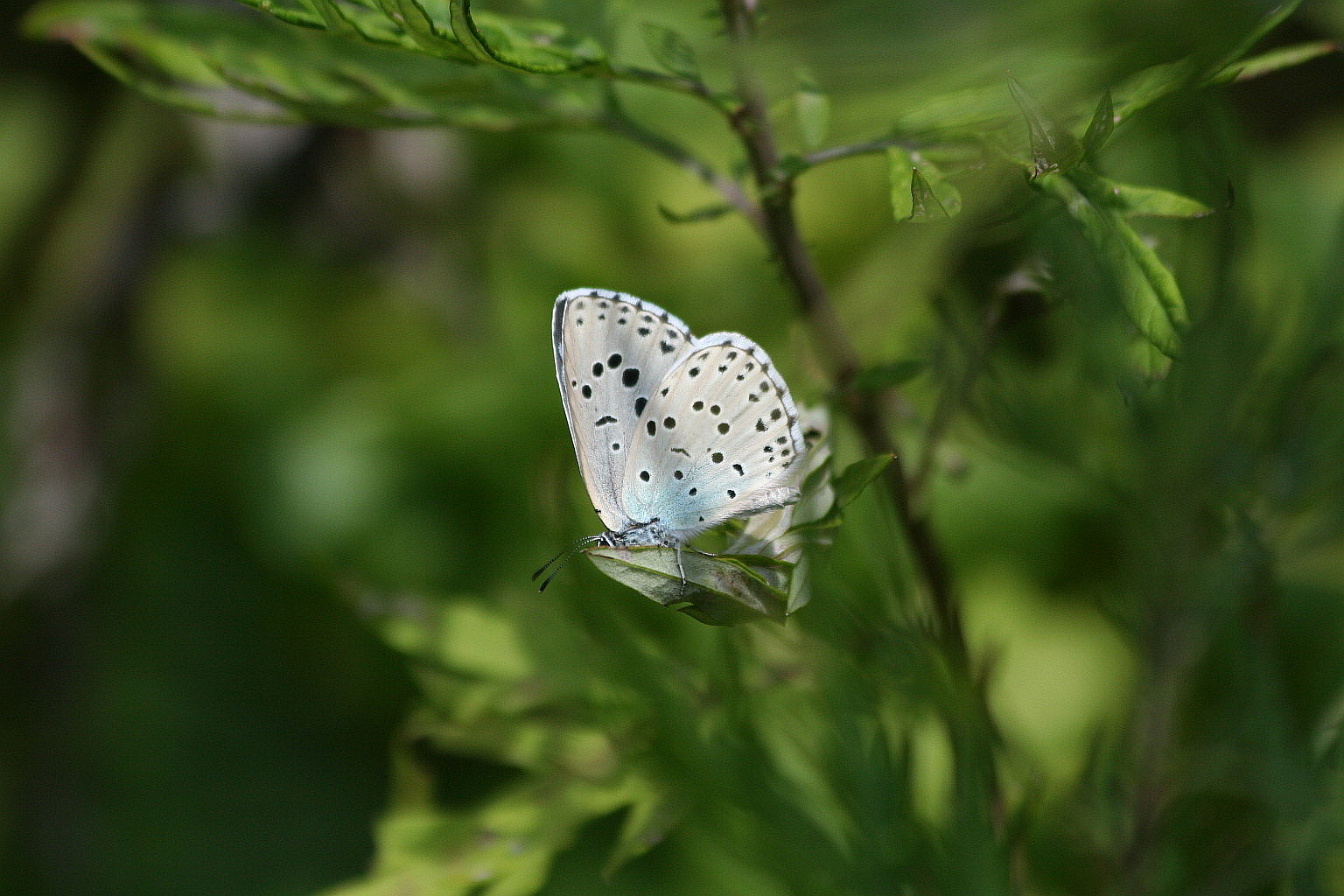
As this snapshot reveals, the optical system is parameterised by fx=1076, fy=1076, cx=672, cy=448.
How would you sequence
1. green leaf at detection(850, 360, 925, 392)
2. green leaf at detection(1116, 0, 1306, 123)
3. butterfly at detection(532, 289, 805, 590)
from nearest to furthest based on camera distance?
green leaf at detection(1116, 0, 1306, 123) → green leaf at detection(850, 360, 925, 392) → butterfly at detection(532, 289, 805, 590)

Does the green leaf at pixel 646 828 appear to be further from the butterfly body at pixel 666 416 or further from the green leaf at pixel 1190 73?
the green leaf at pixel 1190 73

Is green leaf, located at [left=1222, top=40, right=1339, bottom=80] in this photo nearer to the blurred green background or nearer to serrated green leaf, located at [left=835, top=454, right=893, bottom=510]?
serrated green leaf, located at [left=835, top=454, right=893, bottom=510]

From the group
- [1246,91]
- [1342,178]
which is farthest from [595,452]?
[1246,91]

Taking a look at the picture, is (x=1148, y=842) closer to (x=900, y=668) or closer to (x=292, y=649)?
(x=900, y=668)

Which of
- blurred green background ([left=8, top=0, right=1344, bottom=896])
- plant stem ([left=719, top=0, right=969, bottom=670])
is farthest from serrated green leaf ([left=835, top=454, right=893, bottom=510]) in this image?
blurred green background ([left=8, top=0, right=1344, bottom=896])

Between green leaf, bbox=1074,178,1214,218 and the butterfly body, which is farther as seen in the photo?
the butterfly body

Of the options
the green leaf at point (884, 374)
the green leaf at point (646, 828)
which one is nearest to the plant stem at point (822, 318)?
the green leaf at point (884, 374)

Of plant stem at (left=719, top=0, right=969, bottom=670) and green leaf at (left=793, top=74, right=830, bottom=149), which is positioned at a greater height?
green leaf at (left=793, top=74, right=830, bottom=149)
